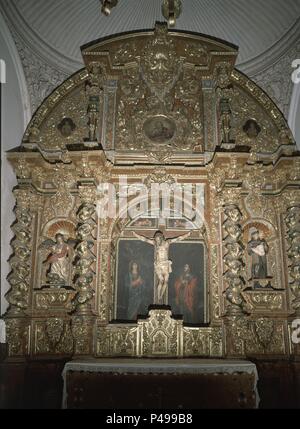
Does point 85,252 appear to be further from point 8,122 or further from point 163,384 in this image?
point 8,122

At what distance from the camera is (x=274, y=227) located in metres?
10.2

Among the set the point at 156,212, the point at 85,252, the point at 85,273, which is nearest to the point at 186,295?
the point at 156,212

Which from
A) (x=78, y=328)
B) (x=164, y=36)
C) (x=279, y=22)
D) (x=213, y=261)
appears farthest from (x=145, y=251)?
(x=279, y=22)

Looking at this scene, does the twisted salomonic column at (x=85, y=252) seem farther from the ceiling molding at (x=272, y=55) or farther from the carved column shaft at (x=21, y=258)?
the ceiling molding at (x=272, y=55)

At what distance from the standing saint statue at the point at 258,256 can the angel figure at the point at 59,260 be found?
402 centimetres

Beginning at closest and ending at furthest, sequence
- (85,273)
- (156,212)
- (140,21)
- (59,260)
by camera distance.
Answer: (85,273)
(59,260)
(156,212)
(140,21)

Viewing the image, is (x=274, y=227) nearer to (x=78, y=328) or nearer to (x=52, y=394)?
(x=78, y=328)

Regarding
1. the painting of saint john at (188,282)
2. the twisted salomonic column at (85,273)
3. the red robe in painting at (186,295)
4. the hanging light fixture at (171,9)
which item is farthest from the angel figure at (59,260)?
the hanging light fixture at (171,9)

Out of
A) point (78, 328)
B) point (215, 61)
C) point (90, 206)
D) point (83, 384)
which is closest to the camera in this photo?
point (83, 384)

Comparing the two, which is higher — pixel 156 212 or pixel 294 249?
pixel 156 212

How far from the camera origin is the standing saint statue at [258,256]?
9820mm

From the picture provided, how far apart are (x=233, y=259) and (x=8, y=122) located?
5.70m

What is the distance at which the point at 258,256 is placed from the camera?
9945 mm

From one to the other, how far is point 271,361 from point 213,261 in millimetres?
2361
